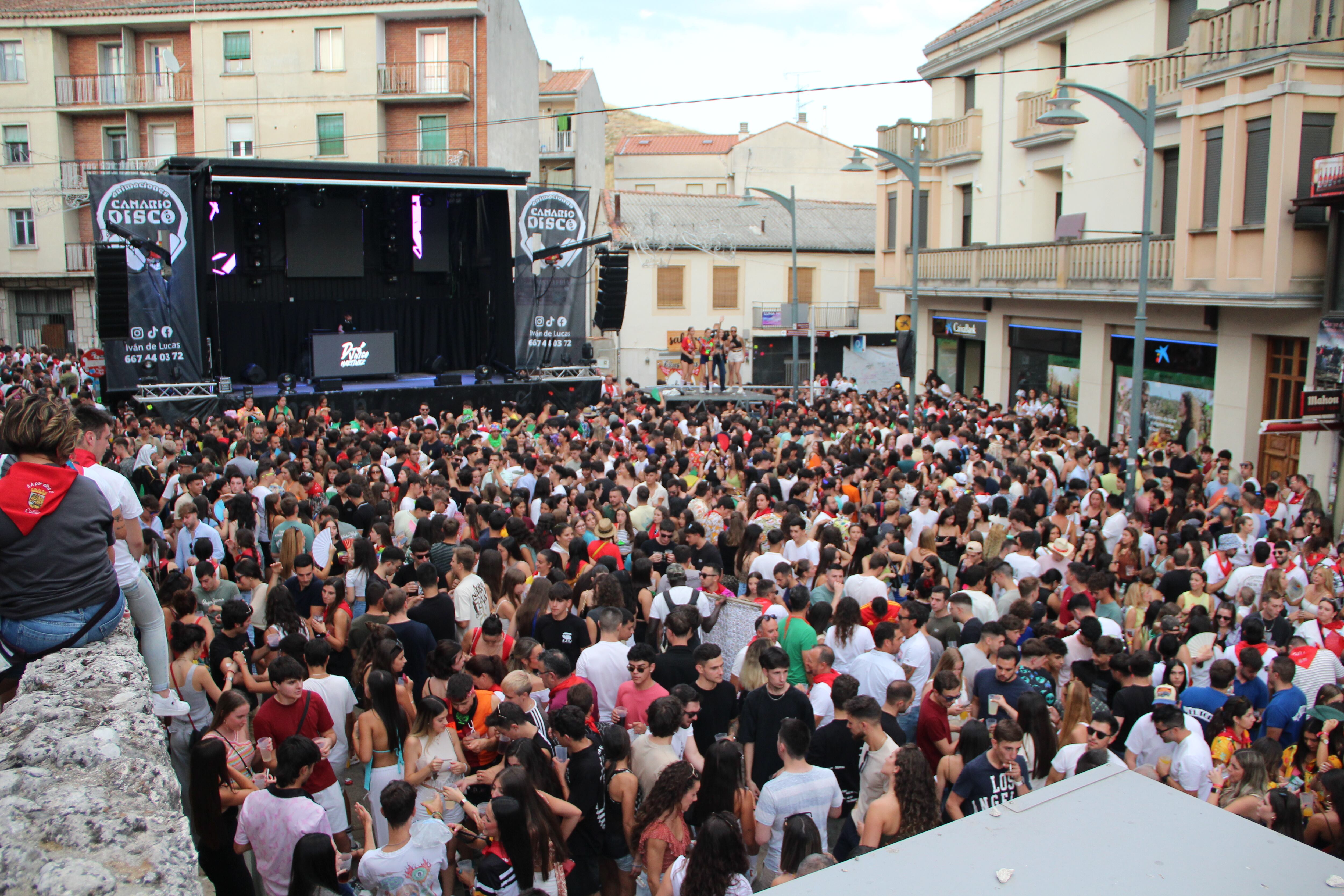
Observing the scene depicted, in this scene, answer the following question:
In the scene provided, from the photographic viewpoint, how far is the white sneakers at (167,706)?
3799 millimetres

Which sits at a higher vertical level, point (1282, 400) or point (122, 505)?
point (122, 505)

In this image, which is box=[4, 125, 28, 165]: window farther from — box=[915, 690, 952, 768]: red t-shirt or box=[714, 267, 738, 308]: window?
box=[915, 690, 952, 768]: red t-shirt

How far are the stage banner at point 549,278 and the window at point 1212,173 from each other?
1161 centimetres

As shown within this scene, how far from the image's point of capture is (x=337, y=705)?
17.6 ft

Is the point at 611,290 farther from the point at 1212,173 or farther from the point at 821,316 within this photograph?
the point at 821,316

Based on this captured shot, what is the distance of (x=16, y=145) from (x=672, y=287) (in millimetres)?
21019

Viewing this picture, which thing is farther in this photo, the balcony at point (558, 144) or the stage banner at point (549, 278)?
the balcony at point (558, 144)

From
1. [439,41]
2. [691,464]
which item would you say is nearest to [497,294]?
[439,41]

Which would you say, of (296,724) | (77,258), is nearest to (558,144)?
(77,258)

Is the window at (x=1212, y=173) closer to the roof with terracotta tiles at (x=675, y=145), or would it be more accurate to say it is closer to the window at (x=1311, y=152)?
the window at (x=1311, y=152)

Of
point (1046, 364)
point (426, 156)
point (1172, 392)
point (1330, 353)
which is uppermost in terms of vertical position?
point (426, 156)

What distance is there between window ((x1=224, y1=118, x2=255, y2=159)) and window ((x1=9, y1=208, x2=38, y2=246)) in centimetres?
755

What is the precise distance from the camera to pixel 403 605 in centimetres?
612

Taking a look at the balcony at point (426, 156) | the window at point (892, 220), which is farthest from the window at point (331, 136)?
the window at point (892, 220)
